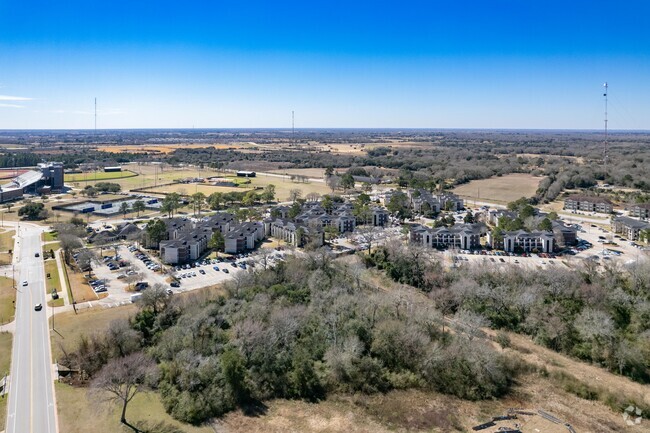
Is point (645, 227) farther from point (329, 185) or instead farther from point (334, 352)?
point (329, 185)

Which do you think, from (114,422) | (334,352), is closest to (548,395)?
(334,352)

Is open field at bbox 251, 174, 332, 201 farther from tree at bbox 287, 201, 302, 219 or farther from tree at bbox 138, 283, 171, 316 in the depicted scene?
tree at bbox 138, 283, 171, 316

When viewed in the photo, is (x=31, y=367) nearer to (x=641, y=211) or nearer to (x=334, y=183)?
(x=641, y=211)

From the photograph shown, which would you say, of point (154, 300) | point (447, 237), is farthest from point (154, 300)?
point (447, 237)

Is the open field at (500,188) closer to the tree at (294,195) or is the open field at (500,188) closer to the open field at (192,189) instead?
the tree at (294,195)

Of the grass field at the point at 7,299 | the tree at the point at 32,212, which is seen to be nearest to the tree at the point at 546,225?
the grass field at the point at 7,299
